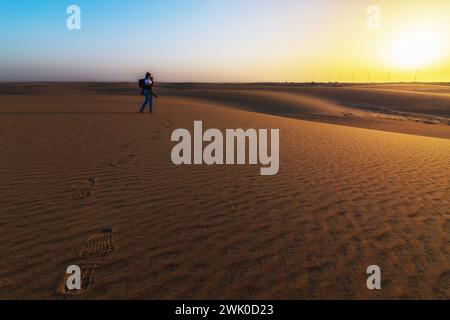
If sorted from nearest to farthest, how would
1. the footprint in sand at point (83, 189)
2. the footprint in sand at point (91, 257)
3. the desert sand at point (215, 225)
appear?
the footprint in sand at point (91, 257), the desert sand at point (215, 225), the footprint in sand at point (83, 189)

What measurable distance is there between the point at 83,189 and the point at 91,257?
88.1 inches

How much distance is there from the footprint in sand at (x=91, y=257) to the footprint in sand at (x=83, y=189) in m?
1.33

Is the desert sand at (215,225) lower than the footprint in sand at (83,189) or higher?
lower

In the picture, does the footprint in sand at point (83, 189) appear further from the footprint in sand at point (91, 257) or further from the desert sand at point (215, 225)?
the footprint in sand at point (91, 257)

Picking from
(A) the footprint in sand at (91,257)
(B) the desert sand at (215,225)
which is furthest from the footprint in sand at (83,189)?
(A) the footprint in sand at (91,257)

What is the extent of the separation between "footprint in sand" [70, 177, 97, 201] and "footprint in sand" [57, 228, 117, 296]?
52.2 inches

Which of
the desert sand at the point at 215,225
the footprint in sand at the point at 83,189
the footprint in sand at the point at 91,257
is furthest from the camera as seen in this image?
the footprint in sand at the point at 83,189

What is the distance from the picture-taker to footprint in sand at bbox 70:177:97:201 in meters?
4.85

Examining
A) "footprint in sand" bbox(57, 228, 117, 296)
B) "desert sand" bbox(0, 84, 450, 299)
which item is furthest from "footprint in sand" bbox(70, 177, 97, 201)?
"footprint in sand" bbox(57, 228, 117, 296)

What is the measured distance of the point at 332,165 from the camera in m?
7.61

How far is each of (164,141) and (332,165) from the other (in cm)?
492

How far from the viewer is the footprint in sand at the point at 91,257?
9.28 feet
